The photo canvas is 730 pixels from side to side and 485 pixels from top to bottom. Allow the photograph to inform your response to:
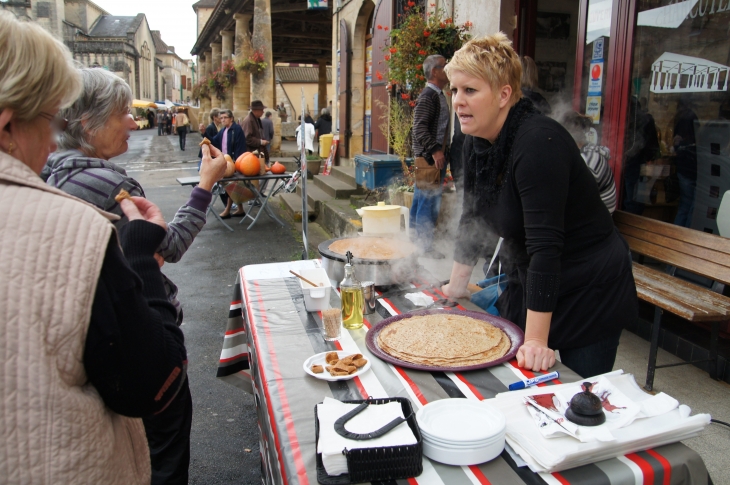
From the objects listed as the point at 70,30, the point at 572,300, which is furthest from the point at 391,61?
the point at 70,30

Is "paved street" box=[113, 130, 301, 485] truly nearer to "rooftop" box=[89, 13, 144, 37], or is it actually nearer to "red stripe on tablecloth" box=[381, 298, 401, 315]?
"red stripe on tablecloth" box=[381, 298, 401, 315]

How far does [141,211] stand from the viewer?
1726 mm

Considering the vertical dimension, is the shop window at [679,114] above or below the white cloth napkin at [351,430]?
above

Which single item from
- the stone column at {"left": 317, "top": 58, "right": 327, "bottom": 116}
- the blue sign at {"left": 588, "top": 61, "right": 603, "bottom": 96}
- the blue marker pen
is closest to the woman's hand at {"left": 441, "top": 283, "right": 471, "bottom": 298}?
the blue marker pen

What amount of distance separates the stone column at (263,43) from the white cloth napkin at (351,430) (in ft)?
54.7

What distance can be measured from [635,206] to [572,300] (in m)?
3.09

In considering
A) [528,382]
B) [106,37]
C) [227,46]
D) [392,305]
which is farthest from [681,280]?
[106,37]

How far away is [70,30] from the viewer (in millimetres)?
56781

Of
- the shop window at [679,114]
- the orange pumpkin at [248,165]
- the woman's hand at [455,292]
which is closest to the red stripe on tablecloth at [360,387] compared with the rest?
the woman's hand at [455,292]

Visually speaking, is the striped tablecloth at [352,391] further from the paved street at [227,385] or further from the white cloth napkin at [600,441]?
the paved street at [227,385]

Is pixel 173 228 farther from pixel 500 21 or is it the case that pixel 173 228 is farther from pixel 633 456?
pixel 500 21

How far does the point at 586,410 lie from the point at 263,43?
17110 millimetres

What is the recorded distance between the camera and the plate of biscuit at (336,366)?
5.90ft

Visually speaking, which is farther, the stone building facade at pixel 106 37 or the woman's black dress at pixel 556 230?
the stone building facade at pixel 106 37
